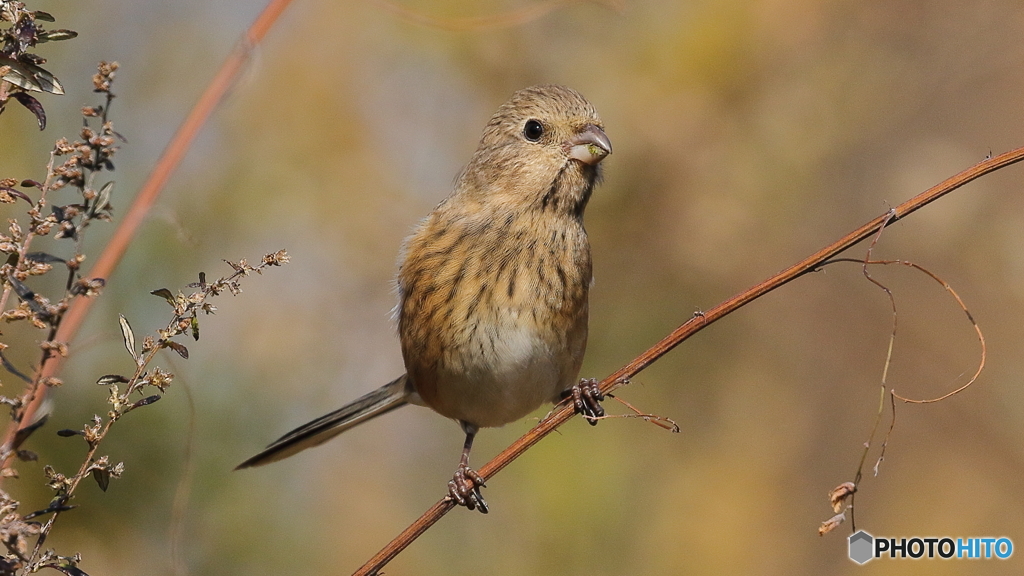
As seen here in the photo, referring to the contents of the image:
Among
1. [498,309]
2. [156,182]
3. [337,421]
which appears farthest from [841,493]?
[337,421]

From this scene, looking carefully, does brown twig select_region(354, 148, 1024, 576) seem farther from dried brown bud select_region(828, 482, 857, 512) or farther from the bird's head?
the bird's head

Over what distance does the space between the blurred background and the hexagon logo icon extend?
129 millimetres

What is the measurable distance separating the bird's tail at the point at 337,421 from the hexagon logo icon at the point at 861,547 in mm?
2020

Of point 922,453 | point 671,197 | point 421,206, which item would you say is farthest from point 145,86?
point 922,453

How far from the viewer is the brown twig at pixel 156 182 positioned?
1.52m

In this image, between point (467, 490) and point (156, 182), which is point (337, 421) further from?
point (156, 182)

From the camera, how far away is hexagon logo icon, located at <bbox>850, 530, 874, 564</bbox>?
4059 mm

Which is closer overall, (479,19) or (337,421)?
(479,19)

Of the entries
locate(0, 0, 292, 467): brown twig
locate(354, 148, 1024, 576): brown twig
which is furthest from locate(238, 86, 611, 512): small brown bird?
locate(0, 0, 292, 467): brown twig

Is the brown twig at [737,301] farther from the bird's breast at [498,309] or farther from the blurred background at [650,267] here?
the blurred background at [650,267]

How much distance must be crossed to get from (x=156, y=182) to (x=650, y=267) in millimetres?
2971

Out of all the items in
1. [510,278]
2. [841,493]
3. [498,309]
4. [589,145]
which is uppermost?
[589,145]

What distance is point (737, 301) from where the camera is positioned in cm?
204

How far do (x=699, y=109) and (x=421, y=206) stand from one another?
1432 mm
